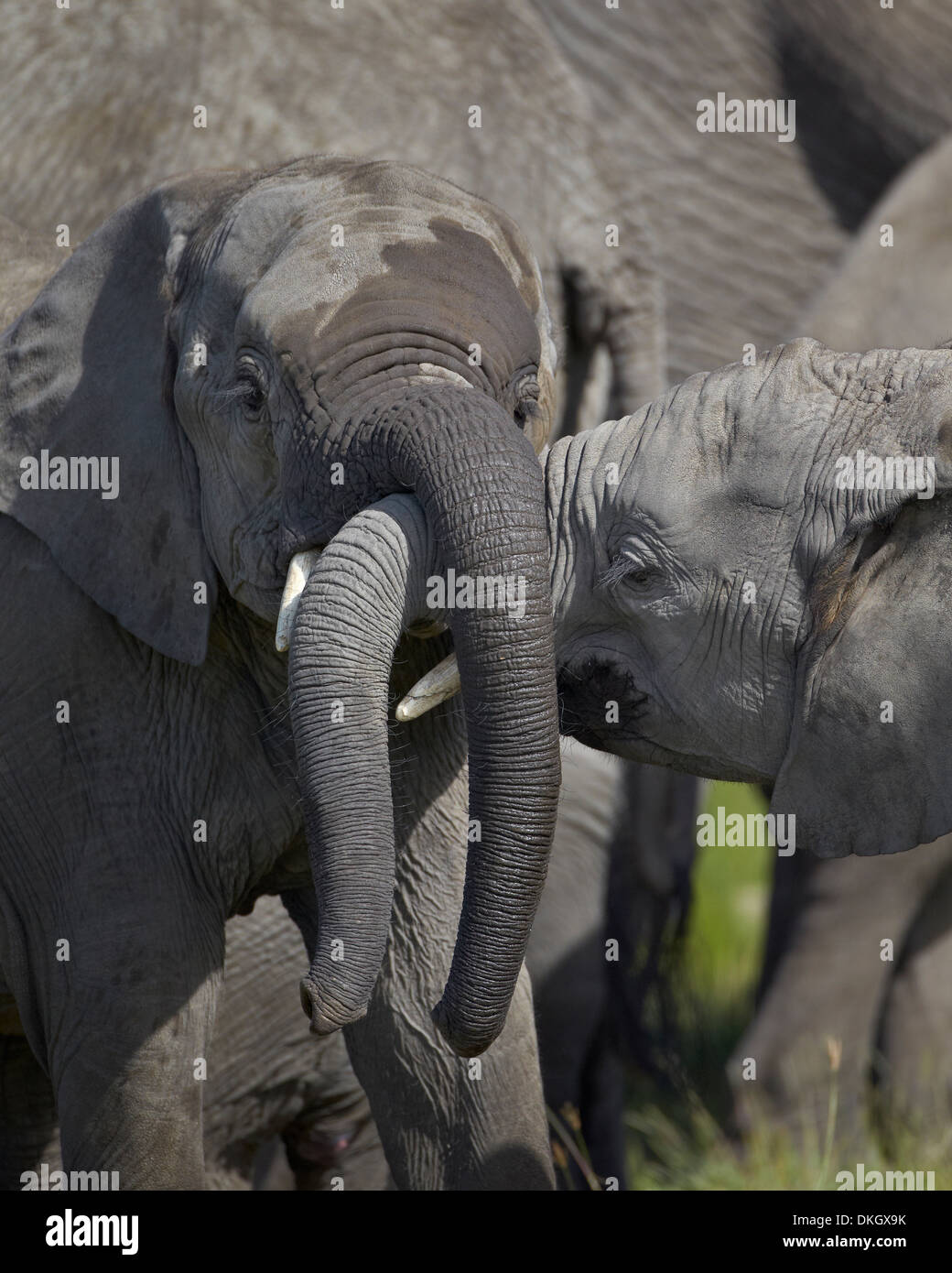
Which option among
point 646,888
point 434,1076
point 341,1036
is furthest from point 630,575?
point 646,888

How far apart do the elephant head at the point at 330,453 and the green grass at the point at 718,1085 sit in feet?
5.37

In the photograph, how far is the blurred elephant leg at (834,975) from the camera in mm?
5477

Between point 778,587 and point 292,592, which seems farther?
point 778,587

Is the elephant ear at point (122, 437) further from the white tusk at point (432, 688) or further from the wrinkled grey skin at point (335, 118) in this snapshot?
the wrinkled grey skin at point (335, 118)

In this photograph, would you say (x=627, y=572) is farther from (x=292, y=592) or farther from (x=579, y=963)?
(x=579, y=963)

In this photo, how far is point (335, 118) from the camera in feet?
15.8

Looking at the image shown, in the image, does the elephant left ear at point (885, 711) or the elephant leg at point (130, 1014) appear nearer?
the elephant left ear at point (885, 711)

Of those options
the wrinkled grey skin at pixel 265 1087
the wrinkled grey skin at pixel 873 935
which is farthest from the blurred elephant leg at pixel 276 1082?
the wrinkled grey skin at pixel 873 935

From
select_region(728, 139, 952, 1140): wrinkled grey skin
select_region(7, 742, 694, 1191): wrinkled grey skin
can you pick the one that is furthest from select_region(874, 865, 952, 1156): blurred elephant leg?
select_region(7, 742, 694, 1191): wrinkled grey skin

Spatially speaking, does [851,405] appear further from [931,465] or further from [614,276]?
[614,276]

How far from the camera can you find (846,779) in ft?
10.2

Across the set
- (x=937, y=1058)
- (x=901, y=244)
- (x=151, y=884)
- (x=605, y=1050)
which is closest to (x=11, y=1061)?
(x=151, y=884)

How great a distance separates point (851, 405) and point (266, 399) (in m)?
0.77

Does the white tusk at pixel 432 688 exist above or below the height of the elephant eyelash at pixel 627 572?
below
